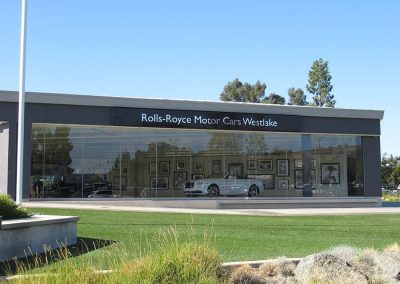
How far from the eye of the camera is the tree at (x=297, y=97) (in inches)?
3113

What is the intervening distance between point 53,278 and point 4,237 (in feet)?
11.3

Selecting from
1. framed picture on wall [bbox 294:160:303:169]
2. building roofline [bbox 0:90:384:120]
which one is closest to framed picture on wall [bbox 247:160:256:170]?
framed picture on wall [bbox 294:160:303:169]

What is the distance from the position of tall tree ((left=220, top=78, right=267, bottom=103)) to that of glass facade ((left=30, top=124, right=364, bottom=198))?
44645 millimetres

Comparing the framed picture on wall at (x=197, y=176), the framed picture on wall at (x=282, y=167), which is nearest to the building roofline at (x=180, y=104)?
the framed picture on wall at (x=282, y=167)

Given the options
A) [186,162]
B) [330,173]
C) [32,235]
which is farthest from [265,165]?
[32,235]

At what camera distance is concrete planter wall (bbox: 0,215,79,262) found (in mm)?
9016

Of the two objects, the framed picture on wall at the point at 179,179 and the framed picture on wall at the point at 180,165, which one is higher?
the framed picture on wall at the point at 180,165

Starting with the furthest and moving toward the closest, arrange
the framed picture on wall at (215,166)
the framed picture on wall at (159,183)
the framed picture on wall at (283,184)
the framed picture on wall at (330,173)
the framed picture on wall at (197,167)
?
the framed picture on wall at (330,173) → the framed picture on wall at (283,184) → the framed picture on wall at (215,166) → the framed picture on wall at (197,167) → the framed picture on wall at (159,183)

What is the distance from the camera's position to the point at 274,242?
12.5 metres

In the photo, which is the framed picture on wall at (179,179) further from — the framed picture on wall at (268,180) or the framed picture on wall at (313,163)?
the framed picture on wall at (313,163)

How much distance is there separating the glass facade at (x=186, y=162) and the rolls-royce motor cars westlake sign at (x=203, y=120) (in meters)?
0.60

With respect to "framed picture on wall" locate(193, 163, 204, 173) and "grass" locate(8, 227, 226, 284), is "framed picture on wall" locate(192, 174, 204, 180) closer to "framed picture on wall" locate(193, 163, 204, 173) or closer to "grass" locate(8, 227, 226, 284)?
"framed picture on wall" locate(193, 163, 204, 173)

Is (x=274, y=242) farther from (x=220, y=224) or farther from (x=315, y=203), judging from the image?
(x=315, y=203)

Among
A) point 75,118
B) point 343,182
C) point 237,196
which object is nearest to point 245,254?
point 75,118
